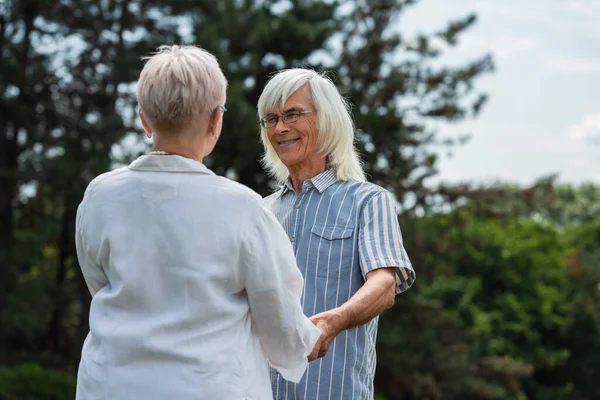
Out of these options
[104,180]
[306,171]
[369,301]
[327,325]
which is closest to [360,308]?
[369,301]

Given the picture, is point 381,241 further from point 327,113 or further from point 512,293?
point 512,293

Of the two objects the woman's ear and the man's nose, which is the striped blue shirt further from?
the woman's ear

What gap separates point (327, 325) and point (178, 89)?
2.49ft

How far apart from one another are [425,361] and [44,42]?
938cm

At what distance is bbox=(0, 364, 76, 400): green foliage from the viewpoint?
10.1m

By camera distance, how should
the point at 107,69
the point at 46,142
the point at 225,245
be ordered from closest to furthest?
the point at 225,245, the point at 107,69, the point at 46,142

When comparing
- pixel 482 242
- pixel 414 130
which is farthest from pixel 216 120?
pixel 482 242

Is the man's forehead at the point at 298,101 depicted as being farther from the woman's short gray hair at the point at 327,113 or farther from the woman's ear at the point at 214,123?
the woman's ear at the point at 214,123

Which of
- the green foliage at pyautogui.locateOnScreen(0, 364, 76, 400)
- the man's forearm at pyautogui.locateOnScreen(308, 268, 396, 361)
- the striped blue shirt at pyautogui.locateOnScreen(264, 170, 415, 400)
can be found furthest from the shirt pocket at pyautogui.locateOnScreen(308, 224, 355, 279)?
the green foliage at pyautogui.locateOnScreen(0, 364, 76, 400)

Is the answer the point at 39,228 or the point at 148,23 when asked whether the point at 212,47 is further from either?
the point at 39,228

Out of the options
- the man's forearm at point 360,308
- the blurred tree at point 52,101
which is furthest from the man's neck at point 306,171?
the blurred tree at point 52,101

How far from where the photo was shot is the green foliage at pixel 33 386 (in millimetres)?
10057

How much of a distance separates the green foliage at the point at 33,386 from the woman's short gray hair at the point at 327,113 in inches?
326

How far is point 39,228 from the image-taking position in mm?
16781
